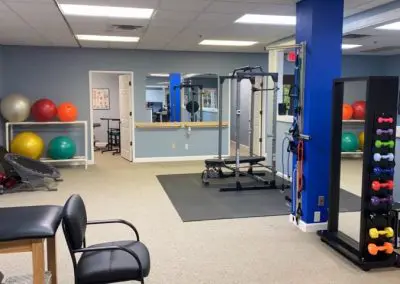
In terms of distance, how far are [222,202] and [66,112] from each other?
3.96 m

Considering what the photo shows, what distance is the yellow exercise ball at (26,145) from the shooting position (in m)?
6.84

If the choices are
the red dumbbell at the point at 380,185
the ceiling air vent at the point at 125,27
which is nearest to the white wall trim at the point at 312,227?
the red dumbbell at the point at 380,185

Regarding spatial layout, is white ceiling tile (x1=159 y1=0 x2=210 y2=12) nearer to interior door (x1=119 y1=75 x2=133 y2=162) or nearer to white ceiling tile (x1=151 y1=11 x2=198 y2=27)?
white ceiling tile (x1=151 y1=11 x2=198 y2=27)

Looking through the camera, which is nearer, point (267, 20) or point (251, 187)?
point (267, 20)

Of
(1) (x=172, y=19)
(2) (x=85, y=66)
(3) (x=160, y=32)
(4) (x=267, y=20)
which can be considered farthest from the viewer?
(2) (x=85, y=66)

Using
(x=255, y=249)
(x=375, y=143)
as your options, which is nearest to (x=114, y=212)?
(x=255, y=249)

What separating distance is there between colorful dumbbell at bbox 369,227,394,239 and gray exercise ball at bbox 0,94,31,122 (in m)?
6.33

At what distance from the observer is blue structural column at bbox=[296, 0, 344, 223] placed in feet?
12.4

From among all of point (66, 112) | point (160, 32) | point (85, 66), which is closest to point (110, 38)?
point (160, 32)

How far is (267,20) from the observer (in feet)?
17.1

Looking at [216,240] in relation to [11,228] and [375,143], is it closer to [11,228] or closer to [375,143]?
[375,143]

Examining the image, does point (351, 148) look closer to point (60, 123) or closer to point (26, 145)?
point (60, 123)

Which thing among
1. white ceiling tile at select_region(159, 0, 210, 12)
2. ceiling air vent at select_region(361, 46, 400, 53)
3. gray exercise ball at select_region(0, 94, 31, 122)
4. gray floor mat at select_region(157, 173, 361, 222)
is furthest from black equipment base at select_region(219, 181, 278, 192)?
ceiling air vent at select_region(361, 46, 400, 53)

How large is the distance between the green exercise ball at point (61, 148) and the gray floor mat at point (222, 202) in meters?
2.32
